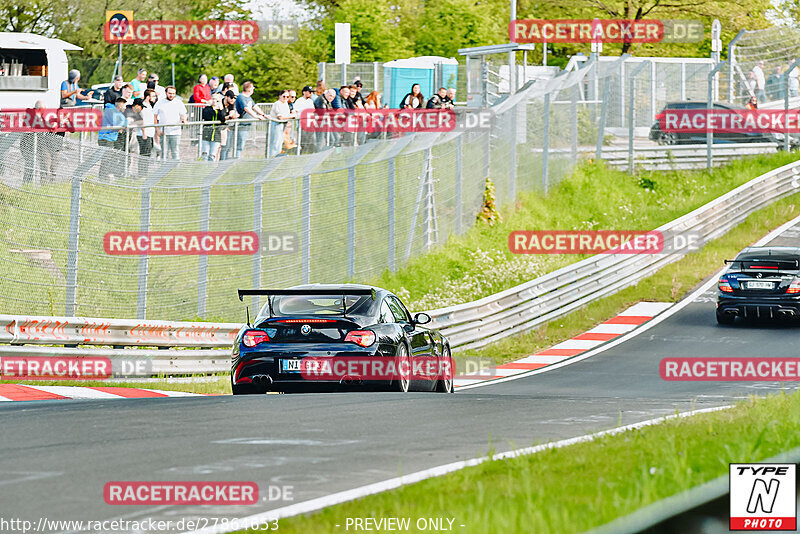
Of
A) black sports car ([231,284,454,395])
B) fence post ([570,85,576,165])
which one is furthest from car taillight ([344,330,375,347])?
fence post ([570,85,576,165])

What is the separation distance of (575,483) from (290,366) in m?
6.78

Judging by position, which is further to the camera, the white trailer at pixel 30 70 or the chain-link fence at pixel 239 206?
the white trailer at pixel 30 70

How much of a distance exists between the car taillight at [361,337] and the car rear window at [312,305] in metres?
0.34

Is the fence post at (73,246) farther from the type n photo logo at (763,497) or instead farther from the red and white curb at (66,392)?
the type n photo logo at (763,497)

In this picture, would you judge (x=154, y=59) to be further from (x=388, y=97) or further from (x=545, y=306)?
(x=545, y=306)

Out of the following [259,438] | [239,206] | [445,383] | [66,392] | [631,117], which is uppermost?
[631,117]

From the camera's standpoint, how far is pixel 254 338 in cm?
1309

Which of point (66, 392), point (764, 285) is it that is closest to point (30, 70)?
point (764, 285)

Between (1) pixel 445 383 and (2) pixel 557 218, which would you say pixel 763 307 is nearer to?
(2) pixel 557 218

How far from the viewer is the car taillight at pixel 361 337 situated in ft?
42.4

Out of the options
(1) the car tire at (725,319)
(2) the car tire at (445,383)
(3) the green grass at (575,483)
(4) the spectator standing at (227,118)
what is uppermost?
(4) the spectator standing at (227,118)

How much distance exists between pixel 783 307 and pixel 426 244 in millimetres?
7178

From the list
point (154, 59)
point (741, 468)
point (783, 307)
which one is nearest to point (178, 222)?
point (783, 307)

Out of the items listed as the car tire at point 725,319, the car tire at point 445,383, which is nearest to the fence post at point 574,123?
the car tire at point 725,319
